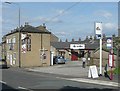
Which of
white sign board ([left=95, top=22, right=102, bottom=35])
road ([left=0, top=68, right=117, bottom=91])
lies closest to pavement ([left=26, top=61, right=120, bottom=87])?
road ([left=0, top=68, right=117, bottom=91])

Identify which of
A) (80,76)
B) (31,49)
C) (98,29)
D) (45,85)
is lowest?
(80,76)

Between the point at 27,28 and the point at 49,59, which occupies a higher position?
the point at 27,28

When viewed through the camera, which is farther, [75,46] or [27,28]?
[75,46]

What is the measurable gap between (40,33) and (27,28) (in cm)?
247

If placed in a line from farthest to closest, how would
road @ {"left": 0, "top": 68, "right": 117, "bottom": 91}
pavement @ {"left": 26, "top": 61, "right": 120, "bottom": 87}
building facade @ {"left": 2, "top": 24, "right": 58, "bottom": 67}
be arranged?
building facade @ {"left": 2, "top": 24, "right": 58, "bottom": 67}
pavement @ {"left": 26, "top": 61, "right": 120, "bottom": 87}
road @ {"left": 0, "top": 68, "right": 117, "bottom": 91}

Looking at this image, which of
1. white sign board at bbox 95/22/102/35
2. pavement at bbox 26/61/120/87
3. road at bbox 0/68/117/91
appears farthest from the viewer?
white sign board at bbox 95/22/102/35

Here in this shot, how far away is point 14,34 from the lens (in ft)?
182

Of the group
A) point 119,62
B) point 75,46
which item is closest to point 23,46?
point 119,62

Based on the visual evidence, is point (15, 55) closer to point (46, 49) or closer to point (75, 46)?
point (46, 49)

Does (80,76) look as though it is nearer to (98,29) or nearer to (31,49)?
(98,29)

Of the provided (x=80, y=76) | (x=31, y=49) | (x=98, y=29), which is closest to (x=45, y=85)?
(x=80, y=76)

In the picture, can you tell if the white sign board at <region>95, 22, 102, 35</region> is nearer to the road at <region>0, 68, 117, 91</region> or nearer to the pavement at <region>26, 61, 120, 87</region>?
the pavement at <region>26, 61, 120, 87</region>

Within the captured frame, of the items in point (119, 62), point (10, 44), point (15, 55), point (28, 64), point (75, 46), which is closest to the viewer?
point (119, 62)

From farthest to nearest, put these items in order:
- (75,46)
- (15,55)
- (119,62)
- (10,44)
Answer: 1. (75,46)
2. (10,44)
3. (15,55)
4. (119,62)
